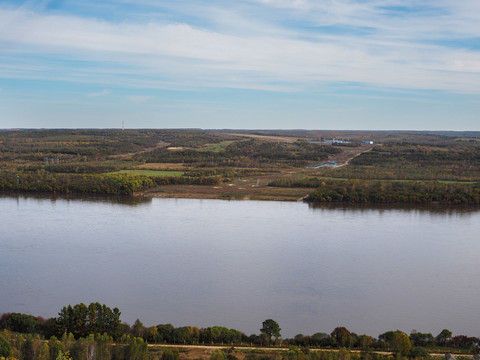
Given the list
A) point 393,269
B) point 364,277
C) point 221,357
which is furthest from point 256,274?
point 221,357

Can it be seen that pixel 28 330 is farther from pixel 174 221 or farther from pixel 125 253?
pixel 174 221

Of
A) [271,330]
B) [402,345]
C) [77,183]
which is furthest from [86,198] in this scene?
[402,345]

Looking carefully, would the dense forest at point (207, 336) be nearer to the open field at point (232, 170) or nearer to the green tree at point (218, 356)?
the green tree at point (218, 356)

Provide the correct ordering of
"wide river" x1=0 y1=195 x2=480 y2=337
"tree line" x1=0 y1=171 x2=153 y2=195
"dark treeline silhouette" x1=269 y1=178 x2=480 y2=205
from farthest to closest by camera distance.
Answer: "tree line" x1=0 y1=171 x2=153 y2=195, "dark treeline silhouette" x1=269 y1=178 x2=480 y2=205, "wide river" x1=0 y1=195 x2=480 y2=337

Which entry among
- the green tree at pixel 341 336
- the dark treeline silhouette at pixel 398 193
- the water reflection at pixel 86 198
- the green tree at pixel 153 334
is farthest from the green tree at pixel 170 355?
the dark treeline silhouette at pixel 398 193

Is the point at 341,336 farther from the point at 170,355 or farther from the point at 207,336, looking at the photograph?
the point at 170,355

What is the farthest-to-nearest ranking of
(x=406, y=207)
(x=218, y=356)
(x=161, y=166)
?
(x=161, y=166) → (x=406, y=207) → (x=218, y=356)

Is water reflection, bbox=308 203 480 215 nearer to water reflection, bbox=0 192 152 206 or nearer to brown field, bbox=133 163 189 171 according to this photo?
water reflection, bbox=0 192 152 206

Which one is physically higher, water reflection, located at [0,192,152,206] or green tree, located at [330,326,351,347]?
water reflection, located at [0,192,152,206]

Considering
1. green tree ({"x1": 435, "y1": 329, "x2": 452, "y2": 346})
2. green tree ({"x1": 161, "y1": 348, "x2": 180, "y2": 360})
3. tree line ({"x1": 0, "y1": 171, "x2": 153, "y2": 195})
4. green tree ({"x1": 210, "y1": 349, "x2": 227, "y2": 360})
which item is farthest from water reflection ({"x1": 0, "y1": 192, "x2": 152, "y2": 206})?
green tree ({"x1": 435, "y1": 329, "x2": 452, "y2": 346})
